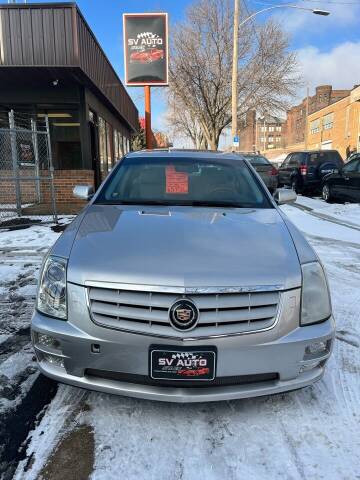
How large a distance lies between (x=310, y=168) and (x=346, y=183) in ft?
11.7

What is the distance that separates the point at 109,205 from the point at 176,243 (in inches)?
42.6

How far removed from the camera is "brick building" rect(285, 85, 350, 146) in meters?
62.8

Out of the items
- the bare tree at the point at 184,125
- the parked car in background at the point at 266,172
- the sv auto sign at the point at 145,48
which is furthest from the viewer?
the bare tree at the point at 184,125

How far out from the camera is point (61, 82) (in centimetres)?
1126

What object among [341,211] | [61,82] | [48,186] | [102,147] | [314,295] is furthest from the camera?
[102,147]

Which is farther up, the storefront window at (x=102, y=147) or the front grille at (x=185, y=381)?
the storefront window at (x=102, y=147)

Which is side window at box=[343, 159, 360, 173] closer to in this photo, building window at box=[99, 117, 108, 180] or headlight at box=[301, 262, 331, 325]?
building window at box=[99, 117, 108, 180]

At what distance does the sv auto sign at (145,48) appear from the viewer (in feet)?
39.6

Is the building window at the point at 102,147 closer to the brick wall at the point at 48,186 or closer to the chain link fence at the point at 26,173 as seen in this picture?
the chain link fence at the point at 26,173

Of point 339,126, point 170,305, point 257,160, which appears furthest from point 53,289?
point 339,126

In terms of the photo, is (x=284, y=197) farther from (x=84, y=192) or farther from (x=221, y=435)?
(x=221, y=435)

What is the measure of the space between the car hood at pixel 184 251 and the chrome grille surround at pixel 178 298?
0.04 meters

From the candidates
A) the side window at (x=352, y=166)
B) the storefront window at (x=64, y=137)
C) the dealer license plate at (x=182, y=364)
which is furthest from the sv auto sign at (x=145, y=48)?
the dealer license plate at (x=182, y=364)

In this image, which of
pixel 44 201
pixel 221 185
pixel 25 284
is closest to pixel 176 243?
pixel 221 185
